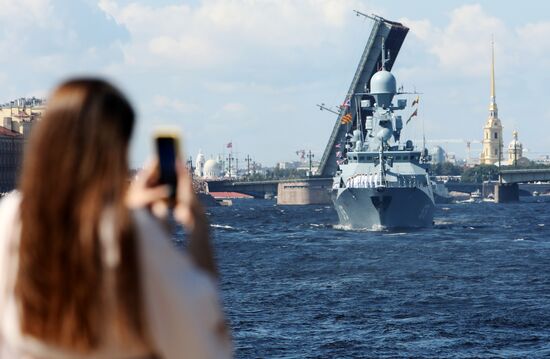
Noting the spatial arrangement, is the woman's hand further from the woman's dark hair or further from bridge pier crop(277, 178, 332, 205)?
bridge pier crop(277, 178, 332, 205)

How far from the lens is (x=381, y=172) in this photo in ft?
219

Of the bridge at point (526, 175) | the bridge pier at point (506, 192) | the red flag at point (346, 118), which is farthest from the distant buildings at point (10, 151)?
the bridge pier at point (506, 192)

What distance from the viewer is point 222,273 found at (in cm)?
4294

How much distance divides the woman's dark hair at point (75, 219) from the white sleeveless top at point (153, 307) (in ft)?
0.04

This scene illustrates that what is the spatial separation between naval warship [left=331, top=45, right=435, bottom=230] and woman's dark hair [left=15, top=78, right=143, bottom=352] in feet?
208

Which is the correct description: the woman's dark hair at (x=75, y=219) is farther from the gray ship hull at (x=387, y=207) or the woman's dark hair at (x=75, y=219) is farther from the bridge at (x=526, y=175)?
the bridge at (x=526, y=175)

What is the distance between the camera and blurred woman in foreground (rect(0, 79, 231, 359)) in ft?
6.48

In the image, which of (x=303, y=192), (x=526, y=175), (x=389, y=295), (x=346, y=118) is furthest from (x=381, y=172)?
(x=303, y=192)

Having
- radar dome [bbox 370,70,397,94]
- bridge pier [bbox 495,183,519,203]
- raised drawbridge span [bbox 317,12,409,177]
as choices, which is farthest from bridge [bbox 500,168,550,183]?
radar dome [bbox 370,70,397,94]

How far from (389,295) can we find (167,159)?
33.3m

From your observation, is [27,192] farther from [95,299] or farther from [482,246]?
[482,246]

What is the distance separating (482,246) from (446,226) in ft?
63.7

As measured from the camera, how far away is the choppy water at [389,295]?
25.6m

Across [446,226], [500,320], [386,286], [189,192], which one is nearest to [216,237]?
[446,226]
